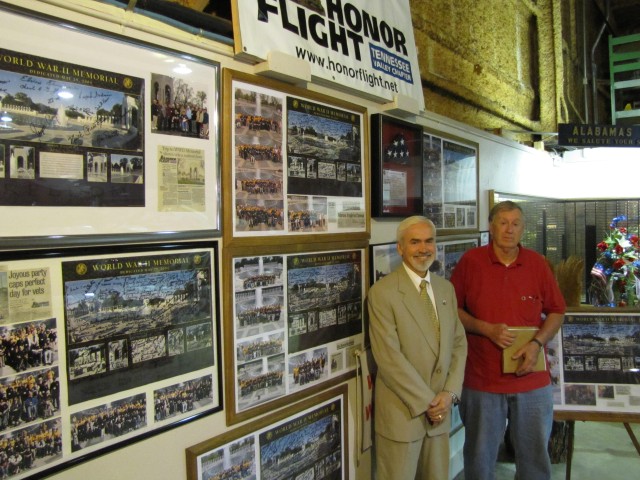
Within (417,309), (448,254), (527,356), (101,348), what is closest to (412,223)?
(417,309)

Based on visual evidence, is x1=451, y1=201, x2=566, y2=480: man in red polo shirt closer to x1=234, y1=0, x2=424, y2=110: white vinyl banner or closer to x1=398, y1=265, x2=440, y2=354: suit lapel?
x1=398, y1=265, x2=440, y2=354: suit lapel

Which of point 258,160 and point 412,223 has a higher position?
point 258,160

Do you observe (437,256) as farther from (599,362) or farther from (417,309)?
(599,362)

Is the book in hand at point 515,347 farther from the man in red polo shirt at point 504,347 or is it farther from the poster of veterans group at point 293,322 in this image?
the poster of veterans group at point 293,322

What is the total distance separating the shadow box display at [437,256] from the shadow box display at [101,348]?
1.00 metres

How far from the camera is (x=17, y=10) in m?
1.11

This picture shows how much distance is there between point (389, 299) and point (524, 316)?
825 millimetres

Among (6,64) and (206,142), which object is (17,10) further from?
(206,142)

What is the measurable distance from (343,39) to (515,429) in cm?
210

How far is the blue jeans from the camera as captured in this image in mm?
2285

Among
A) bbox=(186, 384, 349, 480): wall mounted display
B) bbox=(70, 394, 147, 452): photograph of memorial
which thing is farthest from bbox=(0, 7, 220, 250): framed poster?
bbox=(186, 384, 349, 480): wall mounted display

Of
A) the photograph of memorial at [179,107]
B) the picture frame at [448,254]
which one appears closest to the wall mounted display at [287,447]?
the photograph of memorial at [179,107]

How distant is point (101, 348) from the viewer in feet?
4.18

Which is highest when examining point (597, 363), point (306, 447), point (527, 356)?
point (527, 356)
